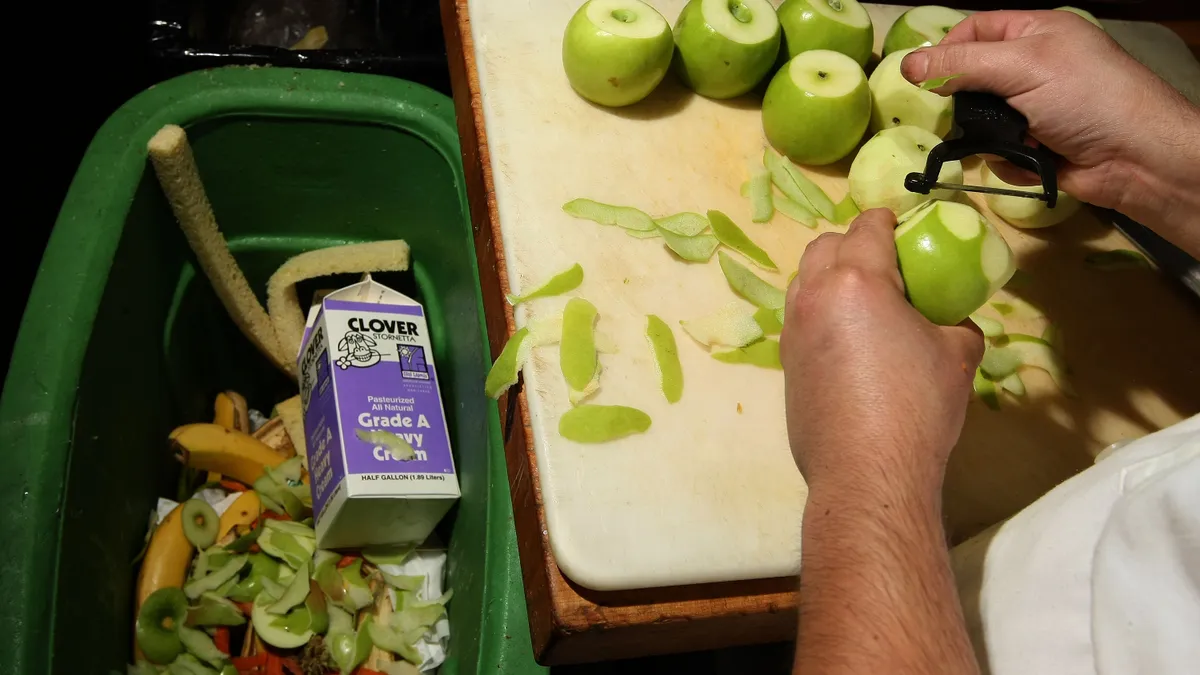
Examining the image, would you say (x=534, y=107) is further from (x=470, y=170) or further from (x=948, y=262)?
(x=948, y=262)

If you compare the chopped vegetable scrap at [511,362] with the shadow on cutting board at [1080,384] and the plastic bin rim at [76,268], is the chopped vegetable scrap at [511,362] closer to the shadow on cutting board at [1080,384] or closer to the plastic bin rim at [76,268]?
the shadow on cutting board at [1080,384]

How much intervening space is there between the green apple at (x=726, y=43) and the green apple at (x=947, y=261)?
0.30 meters

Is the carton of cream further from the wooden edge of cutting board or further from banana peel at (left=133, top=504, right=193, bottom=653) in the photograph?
the wooden edge of cutting board

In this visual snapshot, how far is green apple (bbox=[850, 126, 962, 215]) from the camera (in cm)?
86

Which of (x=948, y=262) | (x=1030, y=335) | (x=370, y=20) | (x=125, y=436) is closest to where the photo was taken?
(x=948, y=262)

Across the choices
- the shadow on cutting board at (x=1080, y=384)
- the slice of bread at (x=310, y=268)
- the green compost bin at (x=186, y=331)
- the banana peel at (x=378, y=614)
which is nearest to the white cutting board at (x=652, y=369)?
the shadow on cutting board at (x=1080, y=384)

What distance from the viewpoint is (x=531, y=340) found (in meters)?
0.73

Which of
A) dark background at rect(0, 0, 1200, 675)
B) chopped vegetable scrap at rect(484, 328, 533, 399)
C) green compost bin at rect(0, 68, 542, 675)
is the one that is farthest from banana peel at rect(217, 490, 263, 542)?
chopped vegetable scrap at rect(484, 328, 533, 399)

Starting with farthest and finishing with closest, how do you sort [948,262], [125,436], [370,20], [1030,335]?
[370,20]
[125,436]
[1030,335]
[948,262]

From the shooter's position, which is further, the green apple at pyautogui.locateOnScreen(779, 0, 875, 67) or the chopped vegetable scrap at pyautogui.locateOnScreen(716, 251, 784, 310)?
the green apple at pyautogui.locateOnScreen(779, 0, 875, 67)

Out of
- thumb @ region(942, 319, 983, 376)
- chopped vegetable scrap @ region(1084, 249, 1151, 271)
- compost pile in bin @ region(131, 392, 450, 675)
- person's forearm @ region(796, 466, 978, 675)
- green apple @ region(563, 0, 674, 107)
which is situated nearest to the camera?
person's forearm @ region(796, 466, 978, 675)

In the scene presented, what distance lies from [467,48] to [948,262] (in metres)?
0.58

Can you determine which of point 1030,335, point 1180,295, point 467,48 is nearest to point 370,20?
point 467,48

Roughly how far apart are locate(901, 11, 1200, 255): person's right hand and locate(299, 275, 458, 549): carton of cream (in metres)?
0.73
